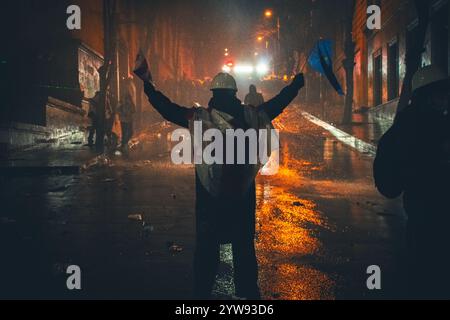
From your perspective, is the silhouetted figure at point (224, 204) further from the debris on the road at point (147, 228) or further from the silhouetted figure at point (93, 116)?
the silhouetted figure at point (93, 116)

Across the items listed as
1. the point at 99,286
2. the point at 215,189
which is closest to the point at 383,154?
the point at 215,189

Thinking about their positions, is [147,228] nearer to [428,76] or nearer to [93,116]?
[428,76]

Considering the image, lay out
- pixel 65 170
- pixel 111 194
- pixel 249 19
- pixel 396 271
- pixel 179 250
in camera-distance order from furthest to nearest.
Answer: pixel 249 19
pixel 65 170
pixel 111 194
pixel 179 250
pixel 396 271

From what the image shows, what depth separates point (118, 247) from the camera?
7082mm

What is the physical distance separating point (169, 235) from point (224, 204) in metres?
3.39

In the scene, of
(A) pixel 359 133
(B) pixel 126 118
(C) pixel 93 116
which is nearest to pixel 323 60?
(B) pixel 126 118

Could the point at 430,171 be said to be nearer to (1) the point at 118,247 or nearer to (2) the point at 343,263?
(2) the point at 343,263

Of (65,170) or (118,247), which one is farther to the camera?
(65,170)

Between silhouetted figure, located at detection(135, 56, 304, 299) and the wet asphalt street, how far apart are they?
0.63 m

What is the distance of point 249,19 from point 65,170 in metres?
95.0

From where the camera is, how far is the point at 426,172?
405cm

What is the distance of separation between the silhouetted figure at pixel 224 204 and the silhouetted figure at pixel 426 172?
1065 millimetres

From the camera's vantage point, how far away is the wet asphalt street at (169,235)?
5.53 m

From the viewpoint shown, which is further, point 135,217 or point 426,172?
point 135,217
